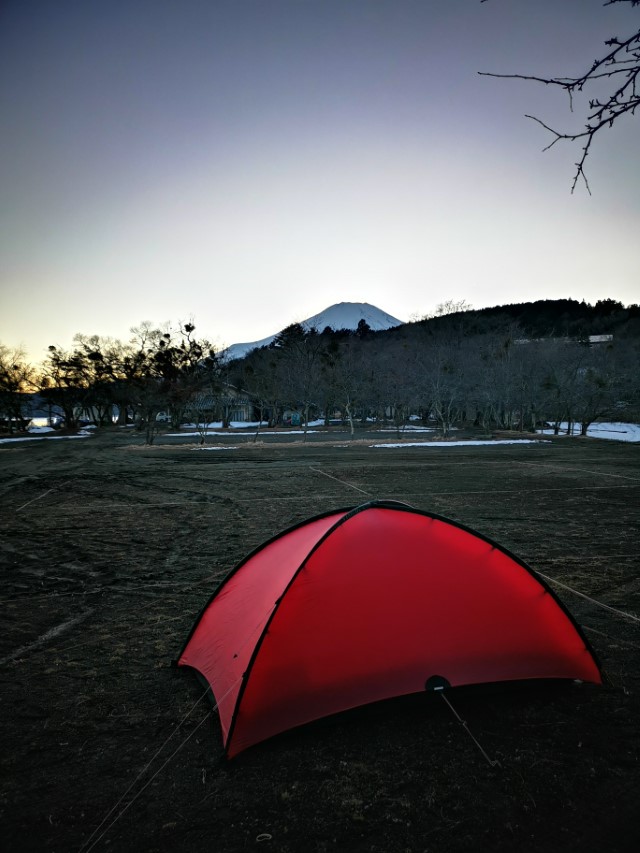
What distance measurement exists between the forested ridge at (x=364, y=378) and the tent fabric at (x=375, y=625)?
30929 millimetres

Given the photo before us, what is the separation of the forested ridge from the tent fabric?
3093 centimetres

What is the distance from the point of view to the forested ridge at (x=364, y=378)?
126ft

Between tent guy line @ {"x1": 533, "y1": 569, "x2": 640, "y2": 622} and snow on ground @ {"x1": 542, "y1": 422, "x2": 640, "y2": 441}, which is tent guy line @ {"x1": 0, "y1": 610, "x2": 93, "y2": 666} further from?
snow on ground @ {"x1": 542, "y1": 422, "x2": 640, "y2": 441}

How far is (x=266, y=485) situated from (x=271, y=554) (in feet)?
35.3

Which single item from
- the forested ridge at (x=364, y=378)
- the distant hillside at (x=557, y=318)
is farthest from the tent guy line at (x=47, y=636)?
the distant hillside at (x=557, y=318)

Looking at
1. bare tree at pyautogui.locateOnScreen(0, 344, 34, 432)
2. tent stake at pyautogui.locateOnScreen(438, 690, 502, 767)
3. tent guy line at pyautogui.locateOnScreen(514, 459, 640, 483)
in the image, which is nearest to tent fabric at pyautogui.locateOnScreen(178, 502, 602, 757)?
tent stake at pyautogui.locateOnScreen(438, 690, 502, 767)

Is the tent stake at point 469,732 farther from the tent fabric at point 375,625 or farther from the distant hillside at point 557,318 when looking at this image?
the distant hillside at point 557,318

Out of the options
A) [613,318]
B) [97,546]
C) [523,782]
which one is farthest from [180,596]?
[613,318]

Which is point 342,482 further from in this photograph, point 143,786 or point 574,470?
point 143,786

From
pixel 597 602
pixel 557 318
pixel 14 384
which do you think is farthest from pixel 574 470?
pixel 557 318

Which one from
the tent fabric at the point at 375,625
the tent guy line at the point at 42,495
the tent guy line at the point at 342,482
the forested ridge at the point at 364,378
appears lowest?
the tent guy line at the point at 342,482

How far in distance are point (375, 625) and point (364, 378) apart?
6135 centimetres

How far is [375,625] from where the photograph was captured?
352 cm

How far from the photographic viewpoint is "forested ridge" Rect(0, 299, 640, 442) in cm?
3831
